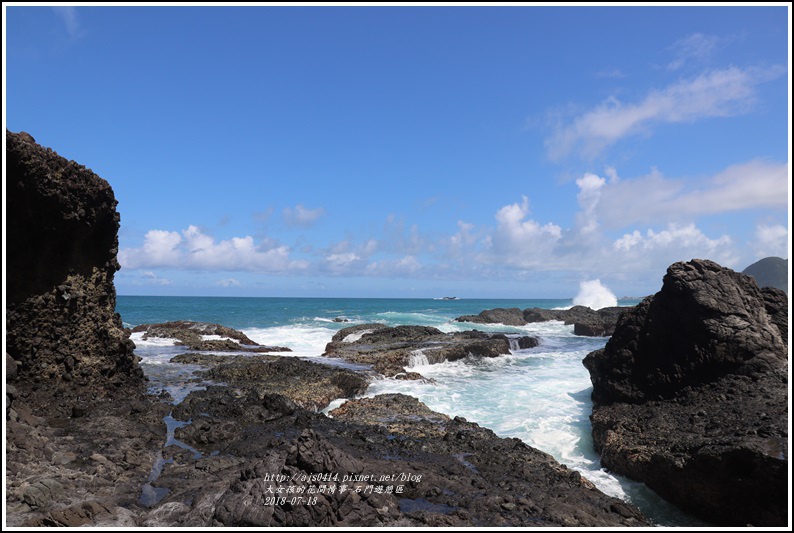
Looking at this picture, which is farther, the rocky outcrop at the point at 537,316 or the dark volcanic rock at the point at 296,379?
the rocky outcrop at the point at 537,316

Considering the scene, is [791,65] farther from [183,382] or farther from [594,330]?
[594,330]

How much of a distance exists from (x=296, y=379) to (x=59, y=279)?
31.8ft

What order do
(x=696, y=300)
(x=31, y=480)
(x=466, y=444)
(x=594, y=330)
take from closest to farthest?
(x=31, y=480) → (x=466, y=444) → (x=696, y=300) → (x=594, y=330)

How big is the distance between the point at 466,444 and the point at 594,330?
133ft

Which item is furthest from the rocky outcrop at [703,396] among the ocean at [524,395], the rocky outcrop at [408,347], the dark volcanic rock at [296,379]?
the rocky outcrop at [408,347]

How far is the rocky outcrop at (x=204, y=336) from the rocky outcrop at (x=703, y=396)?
22895 millimetres

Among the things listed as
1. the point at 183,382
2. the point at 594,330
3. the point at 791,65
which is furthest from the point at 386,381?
the point at 594,330

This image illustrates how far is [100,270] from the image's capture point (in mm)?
14117

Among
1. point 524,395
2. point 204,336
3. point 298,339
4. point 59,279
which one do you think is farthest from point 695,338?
point 298,339

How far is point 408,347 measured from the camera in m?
29.9

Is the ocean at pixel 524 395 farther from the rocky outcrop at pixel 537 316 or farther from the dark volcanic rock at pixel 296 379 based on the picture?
the rocky outcrop at pixel 537 316

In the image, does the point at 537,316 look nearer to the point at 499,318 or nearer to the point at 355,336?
the point at 499,318

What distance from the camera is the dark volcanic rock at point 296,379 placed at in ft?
56.3

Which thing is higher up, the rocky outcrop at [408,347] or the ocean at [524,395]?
Answer: the rocky outcrop at [408,347]
